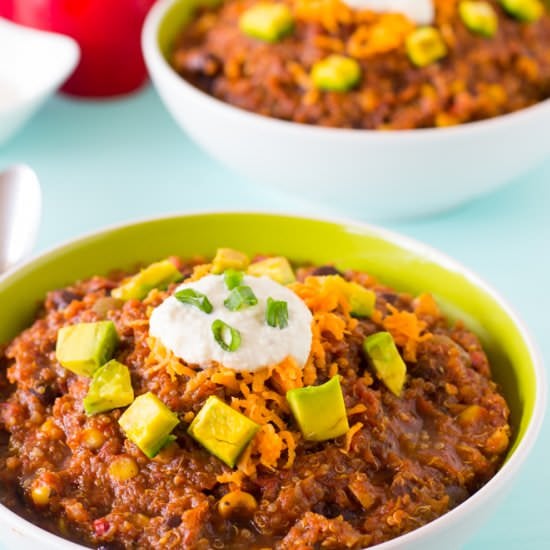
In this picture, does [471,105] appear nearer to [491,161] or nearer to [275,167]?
[491,161]

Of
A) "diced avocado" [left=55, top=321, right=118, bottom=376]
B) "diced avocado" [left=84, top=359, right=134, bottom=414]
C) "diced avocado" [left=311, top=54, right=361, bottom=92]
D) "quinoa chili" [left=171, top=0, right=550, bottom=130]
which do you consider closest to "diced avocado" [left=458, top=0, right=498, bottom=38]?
"quinoa chili" [left=171, top=0, right=550, bottom=130]

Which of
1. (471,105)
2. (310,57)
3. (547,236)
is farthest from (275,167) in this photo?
(547,236)

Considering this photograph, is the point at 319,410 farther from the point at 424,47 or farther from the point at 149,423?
the point at 424,47

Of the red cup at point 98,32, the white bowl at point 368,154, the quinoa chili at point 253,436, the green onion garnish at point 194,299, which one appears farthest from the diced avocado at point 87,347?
the red cup at point 98,32

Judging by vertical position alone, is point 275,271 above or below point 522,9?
above

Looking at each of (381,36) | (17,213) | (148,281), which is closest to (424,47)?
(381,36)

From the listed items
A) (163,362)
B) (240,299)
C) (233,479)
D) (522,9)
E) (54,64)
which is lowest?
(54,64)
